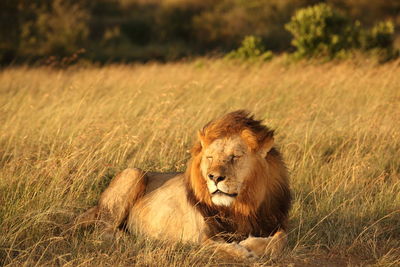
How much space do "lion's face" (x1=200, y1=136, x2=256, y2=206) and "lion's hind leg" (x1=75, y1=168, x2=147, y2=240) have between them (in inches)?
36.7

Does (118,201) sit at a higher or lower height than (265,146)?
lower

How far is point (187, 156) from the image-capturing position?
A: 6395 millimetres

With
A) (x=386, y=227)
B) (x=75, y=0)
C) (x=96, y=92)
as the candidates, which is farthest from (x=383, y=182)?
(x=75, y=0)

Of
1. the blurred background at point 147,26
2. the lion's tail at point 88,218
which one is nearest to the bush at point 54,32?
the blurred background at point 147,26

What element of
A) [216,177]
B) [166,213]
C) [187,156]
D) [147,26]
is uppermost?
[216,177]

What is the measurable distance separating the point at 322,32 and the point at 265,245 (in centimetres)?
908

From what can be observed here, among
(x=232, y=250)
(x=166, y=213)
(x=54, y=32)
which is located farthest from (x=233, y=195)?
(x=54, y=32)

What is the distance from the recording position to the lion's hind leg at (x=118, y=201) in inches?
193

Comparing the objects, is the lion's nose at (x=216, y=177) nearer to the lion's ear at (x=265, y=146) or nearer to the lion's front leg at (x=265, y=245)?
the lion's ear at (x=265, y=146)

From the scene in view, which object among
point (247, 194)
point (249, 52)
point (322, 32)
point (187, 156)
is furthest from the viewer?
point (249, 52)

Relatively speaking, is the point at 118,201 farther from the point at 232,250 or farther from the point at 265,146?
the point at 265,146

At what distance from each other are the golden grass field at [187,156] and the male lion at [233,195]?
0.14 metres

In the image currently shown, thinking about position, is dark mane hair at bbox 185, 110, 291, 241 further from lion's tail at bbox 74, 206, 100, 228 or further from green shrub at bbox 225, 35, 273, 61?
green shrub at bbox 225, 35, 273, 61

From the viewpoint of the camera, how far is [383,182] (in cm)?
586
